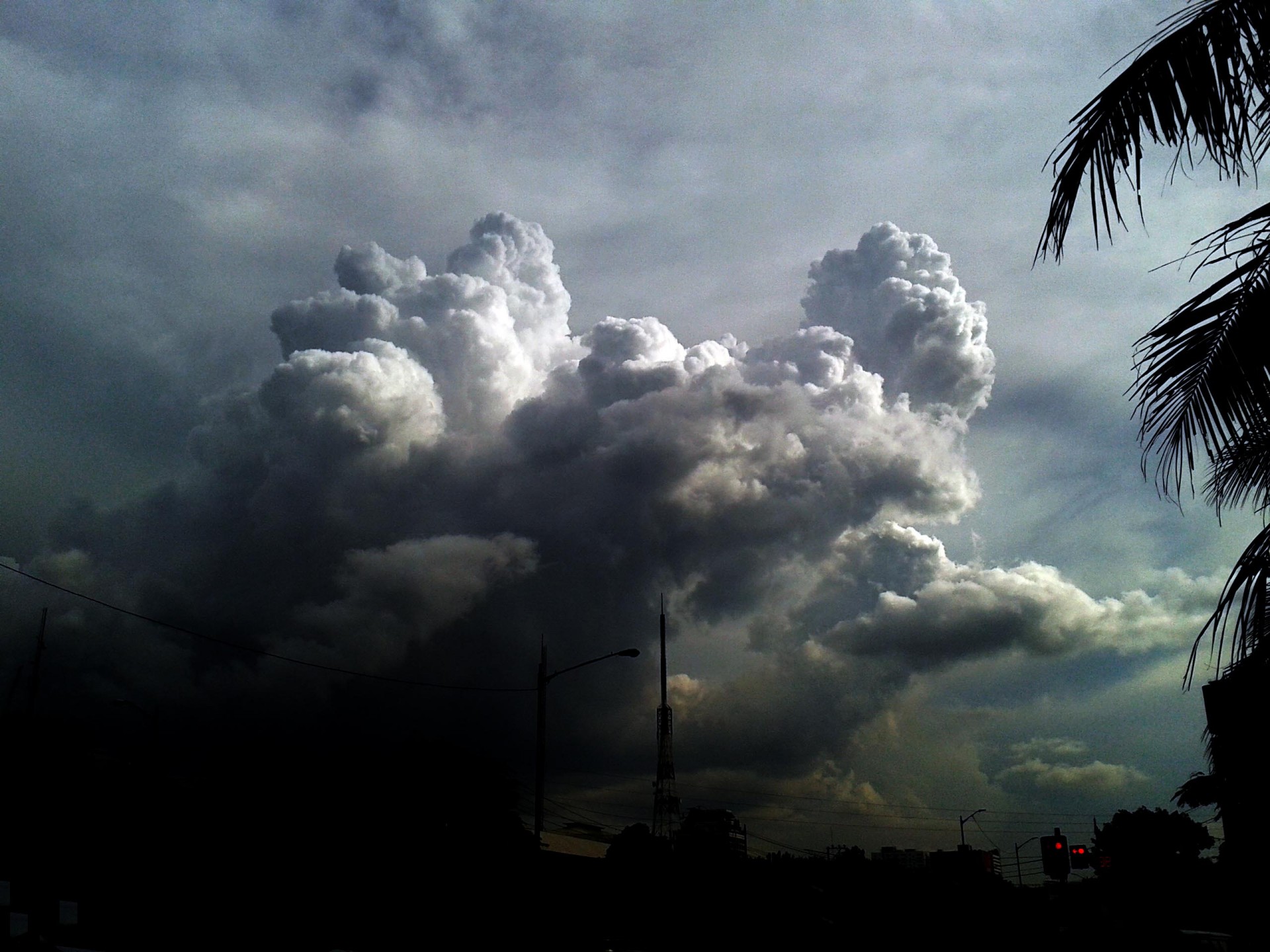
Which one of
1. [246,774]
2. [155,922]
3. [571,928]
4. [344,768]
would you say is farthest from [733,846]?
[155,922]

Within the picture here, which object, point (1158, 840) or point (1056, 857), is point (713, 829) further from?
point (1056, 857)

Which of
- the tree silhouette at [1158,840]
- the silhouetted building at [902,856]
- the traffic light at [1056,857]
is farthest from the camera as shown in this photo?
the silhouetted building at [902,856]

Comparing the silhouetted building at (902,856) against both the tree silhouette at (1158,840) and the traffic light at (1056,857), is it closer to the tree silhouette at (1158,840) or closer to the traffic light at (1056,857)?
the tree silhouette at (1158,840)

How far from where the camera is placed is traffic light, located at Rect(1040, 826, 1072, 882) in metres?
24.9

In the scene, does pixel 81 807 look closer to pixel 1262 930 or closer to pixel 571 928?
pixel 571 928

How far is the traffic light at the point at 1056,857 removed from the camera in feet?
81.8

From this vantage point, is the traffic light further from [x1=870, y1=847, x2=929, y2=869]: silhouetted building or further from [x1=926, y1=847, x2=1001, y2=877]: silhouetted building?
[x1=870, y1=847, x2=929, y2=869]: silhouetted building

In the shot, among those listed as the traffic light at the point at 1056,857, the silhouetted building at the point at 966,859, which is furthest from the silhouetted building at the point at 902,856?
the traffic light at the point at 1056,857

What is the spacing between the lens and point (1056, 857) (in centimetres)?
2558

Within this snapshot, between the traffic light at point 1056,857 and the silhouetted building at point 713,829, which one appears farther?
the silhouetted building at point 713,829

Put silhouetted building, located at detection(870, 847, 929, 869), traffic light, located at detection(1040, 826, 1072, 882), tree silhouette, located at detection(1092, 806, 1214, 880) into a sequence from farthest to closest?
silhouetted building, located at detection(870, 847, 929, 869) → tree silhouette, located at detection(1092, 806, 1214, 880) → traffic light, located at detection(1040, 826, 1072, 882)

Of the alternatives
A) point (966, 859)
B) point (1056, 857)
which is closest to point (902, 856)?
point (966, 859)

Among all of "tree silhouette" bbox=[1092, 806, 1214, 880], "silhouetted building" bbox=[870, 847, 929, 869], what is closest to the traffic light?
"tree silhouette" bbox=[1092, 806, 1214, 880]

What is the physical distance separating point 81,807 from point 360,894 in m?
10.7
